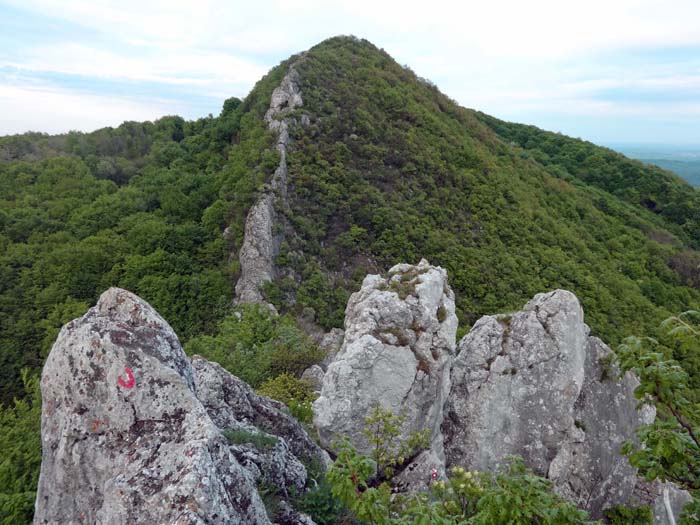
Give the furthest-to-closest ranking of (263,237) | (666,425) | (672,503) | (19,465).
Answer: (263,237) < (672,503) < (19,465) < (666,425)

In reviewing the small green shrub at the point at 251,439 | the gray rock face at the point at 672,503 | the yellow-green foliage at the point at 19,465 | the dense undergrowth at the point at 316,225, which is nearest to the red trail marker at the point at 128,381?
the small green shrub at the point at 251,439

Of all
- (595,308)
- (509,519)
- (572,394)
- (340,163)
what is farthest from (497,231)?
(509,519)

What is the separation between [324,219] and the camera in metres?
25.8

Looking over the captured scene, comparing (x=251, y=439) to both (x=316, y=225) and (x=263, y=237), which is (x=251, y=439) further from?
(x=316, y=225)

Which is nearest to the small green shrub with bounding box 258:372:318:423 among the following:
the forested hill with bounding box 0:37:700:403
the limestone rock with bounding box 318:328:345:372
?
the limestone rock with bounding box 318:328:345:372

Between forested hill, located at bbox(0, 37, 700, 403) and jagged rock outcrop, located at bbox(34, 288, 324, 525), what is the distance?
14724 millimetres

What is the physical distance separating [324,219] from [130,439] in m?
21.4

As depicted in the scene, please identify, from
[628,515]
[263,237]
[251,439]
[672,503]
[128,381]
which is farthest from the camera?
[263,237]

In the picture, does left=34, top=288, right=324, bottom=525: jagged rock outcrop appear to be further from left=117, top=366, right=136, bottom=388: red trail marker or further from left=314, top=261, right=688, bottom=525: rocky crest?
left=314, top=261, right=688, bottom=525: rocky crest

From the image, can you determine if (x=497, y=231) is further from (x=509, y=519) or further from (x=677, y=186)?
(x=677, y=186)

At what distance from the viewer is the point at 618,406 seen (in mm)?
12797

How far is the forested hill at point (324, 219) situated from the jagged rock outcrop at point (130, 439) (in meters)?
14.7

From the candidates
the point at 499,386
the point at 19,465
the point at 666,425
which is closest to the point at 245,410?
the point at 19,465

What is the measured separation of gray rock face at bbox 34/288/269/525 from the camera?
14.2ft
